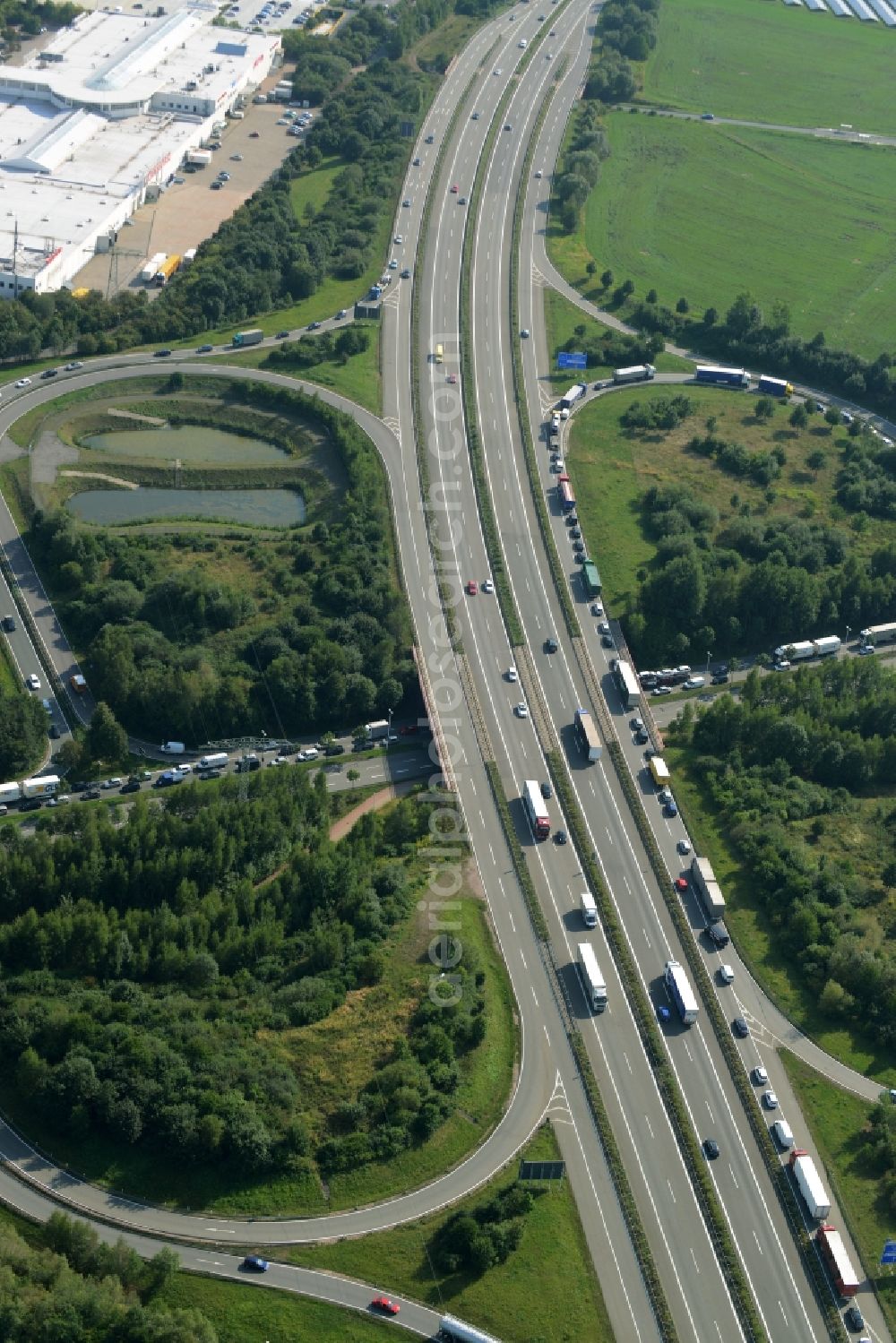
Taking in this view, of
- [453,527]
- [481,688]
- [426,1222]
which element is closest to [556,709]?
[481,688]

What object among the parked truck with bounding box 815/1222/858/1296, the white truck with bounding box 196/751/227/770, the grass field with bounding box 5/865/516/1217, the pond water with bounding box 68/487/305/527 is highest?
the pond water with bounding box 68/487/305/527

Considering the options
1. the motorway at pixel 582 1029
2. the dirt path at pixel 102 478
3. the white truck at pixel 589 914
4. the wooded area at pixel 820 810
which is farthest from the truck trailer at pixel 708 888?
the dirt path at pixel 102 478

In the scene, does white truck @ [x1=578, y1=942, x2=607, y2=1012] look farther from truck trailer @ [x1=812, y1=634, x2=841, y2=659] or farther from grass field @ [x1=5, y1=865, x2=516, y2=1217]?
truck trailer @ [x1=812, y1=634, x2=841, y2=659]

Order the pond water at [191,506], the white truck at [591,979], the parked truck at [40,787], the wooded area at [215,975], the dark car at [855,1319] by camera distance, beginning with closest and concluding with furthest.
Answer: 1. the dark car at [855,1319]
2. the wooded area at [215,975]
3. the white truck at [591,979]
4. the parked truck at [40,787]
5. the pond water at [191,506]

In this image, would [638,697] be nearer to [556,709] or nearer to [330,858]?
[556,709]

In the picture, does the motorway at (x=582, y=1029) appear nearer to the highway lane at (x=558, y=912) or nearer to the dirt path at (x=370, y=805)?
the highway lane at (x=558, y=912)

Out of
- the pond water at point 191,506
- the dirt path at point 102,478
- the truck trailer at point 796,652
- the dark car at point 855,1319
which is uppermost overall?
the dirt path at point 102,478

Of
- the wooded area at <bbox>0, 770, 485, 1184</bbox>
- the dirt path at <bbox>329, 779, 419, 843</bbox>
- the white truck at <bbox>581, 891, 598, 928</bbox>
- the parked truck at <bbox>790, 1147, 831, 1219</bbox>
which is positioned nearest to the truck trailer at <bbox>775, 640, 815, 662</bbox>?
the dirt path at <bbox>329, 779, 419, 843</bbox>
